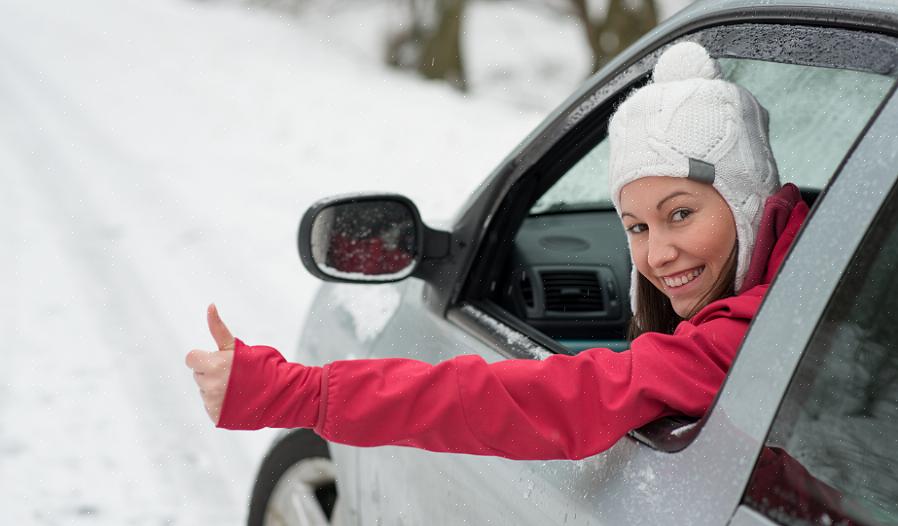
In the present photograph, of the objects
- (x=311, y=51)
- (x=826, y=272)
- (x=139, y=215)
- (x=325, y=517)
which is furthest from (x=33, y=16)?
(x=826, y=272)

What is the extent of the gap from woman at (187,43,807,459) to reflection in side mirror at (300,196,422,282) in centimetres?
73

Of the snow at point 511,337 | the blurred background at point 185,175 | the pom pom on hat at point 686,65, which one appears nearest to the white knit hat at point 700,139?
the pom pom on hat at point 686,65

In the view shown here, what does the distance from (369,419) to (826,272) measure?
0.69m

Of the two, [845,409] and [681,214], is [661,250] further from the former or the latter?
[845,409]

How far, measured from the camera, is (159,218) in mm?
7965

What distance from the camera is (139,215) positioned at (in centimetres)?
795

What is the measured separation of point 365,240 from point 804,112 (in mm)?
1046

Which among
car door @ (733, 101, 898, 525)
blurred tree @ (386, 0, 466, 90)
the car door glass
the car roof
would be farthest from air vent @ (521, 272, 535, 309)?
blurred tree @ (386, 0, 466, 90)

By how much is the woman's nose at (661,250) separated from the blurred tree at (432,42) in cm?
1608

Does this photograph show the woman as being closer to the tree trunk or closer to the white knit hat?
the white knit hat

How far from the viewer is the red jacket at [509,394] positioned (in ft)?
4.75

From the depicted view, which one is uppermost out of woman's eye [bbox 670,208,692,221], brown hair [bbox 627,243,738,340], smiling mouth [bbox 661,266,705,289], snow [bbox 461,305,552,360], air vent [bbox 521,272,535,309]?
woman's eye [bbox 670,208,692,221]

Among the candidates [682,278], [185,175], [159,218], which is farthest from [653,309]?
[185,175]

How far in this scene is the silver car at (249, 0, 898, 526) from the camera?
118cm
